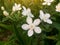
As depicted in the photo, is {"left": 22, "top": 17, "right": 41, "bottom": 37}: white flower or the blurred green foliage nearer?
{"left": 22, "top": 17, "right": 41, "bottom": 37}: white flower

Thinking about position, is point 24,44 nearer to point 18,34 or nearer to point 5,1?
point 18,34

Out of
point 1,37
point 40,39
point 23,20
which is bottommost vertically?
point 1,37

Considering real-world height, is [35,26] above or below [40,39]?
above

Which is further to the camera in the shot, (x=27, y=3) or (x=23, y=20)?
(x=27, y=3)

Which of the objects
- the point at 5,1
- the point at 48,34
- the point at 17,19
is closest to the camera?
the point at 17,19

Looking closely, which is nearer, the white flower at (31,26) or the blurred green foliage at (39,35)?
the white flower at (31,26)

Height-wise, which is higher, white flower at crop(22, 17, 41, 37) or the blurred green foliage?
white flower at crop(22, 17, 41, 37)

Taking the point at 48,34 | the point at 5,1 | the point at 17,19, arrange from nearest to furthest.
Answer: the point at 17,19 → the point at 48,34 → the point at 5,1

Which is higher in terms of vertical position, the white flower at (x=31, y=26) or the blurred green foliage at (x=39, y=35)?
the white flower at (x=31, y=26)

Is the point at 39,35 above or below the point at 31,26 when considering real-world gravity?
below

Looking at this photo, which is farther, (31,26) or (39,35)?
(39,35)

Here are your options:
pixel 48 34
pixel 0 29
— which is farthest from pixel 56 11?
pixel 0 29
